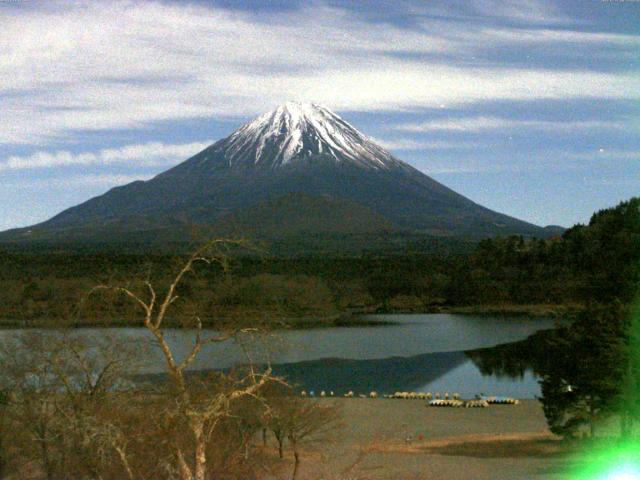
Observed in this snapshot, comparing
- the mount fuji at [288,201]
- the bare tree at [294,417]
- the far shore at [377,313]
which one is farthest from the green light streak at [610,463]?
the mount fuji at [288,201]

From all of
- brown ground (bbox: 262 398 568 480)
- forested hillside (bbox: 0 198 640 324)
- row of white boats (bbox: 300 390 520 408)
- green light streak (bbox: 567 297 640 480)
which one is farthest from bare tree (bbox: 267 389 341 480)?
forested hillside (bbox: 0 198 640 324)

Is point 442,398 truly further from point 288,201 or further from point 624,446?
point 288,201

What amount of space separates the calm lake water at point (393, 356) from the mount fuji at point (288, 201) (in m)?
69.4

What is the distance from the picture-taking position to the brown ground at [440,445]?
1855 centimetres

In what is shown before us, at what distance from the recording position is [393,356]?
158 ft

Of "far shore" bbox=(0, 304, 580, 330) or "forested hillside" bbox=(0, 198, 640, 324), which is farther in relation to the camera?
"forested hillside" bbox=(0, 198, 640, 324)

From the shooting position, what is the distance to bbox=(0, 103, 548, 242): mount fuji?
5969 inches

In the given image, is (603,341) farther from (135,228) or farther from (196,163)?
(196,163)

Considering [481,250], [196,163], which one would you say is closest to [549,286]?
[481,250]

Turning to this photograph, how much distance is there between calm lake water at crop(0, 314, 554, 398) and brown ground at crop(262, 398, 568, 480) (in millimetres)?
2899

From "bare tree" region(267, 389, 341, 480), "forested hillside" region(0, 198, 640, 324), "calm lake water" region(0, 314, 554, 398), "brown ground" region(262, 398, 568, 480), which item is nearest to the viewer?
"bare tree" region(267, 389, 341, 480)

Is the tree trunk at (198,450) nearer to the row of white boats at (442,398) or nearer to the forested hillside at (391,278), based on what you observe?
the row of white boats at (442,398)

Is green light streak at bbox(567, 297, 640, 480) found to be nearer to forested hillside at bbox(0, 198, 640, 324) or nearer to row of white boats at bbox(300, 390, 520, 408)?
row of white boats at bbox(300, 390, 520, 408)

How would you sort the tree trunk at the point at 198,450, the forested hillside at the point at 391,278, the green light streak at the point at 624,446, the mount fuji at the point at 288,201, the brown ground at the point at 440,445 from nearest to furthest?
the tree trunk at the point at 198,450 < the green light streak at the point at 624,446 < the brown ground at the point at 440,445 < the forested hillside at the point at 391,278 < the mount fuji at the point at 288,201
